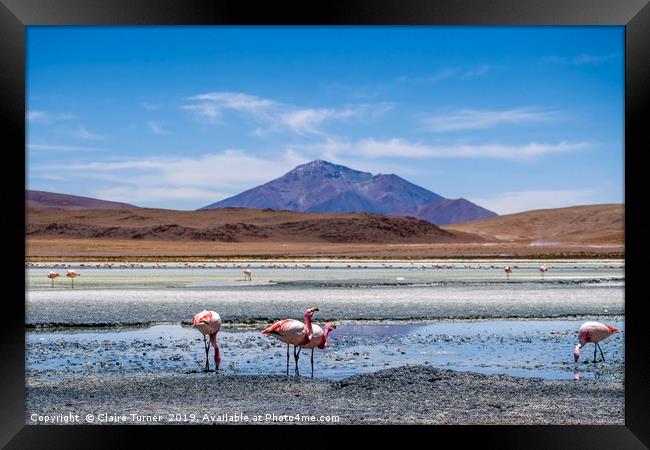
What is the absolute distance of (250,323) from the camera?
13883 millimetres

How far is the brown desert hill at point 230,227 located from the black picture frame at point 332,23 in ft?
320

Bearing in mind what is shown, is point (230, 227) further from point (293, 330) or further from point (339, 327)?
point (293, 330)

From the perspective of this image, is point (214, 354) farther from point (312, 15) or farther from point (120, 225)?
point (120, 225)

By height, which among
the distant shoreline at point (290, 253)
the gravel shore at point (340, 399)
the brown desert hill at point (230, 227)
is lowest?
the gravel shore at point (340, 399)

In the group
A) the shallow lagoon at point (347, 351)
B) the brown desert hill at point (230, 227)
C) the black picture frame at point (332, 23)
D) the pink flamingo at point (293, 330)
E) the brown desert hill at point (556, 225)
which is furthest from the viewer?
the brown desert hill at point (556, 225)

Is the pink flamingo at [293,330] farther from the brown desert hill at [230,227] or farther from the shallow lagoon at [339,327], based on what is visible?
the brown desert hill at [230,227]

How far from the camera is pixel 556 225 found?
121m

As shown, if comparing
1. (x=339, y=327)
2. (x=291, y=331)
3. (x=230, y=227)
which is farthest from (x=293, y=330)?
(x=230, y=227)

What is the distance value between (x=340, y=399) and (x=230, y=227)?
4068 inches

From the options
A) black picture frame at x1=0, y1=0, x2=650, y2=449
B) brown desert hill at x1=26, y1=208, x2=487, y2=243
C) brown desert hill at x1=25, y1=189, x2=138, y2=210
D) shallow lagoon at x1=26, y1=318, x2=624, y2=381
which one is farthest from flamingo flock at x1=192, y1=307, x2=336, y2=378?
brown desert hill at x1=25, y1=189, x2=138, y2=210

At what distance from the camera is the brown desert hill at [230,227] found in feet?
338

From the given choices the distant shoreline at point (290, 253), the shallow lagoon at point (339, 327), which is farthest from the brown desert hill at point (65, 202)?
the shallow lagoon at point (339, 327)

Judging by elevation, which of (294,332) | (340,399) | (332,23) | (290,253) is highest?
(332,23)

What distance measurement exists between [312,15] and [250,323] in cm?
887
